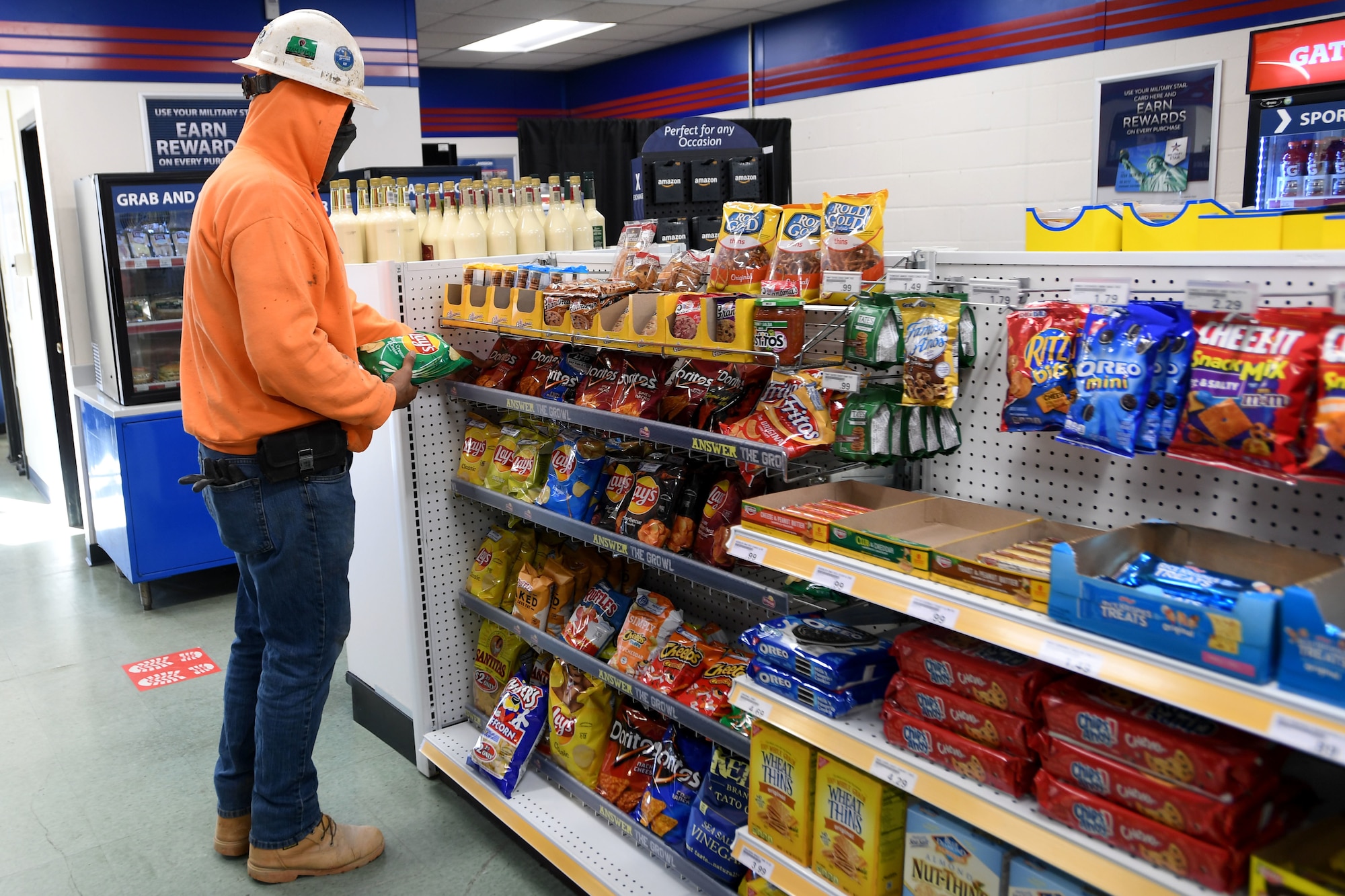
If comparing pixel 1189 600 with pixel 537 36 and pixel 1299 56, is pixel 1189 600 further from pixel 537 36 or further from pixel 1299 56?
pixel 537 36

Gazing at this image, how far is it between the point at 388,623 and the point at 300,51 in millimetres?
1916

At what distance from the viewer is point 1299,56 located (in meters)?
4.42

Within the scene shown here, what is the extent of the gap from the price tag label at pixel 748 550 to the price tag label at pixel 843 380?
0.35m

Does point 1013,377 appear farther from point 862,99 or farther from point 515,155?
point 515,155

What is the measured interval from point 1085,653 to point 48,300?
6565 millimetres

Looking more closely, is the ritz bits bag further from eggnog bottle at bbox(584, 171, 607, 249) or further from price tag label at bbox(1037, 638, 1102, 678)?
eggnog bottle at bbox(584, 171, 607, 249)

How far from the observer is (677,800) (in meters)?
2.65

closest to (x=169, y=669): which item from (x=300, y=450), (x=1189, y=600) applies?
(x=300, y=450)

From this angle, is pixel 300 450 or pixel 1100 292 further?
pixel 300 450

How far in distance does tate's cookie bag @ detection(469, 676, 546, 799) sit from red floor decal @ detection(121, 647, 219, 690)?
1857mm

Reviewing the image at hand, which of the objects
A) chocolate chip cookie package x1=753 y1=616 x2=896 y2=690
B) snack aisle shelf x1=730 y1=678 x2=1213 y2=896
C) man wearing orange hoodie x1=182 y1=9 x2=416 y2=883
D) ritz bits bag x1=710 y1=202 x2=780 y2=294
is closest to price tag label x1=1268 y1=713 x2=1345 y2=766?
snack aisle shelf x1=730 y1=678 x2=1213 y2=896

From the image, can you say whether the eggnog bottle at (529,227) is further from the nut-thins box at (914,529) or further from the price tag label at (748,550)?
the nut-thins box at (914,529)

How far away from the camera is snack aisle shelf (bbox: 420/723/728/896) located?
103 inches

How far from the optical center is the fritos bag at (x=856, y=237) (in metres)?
2.18
